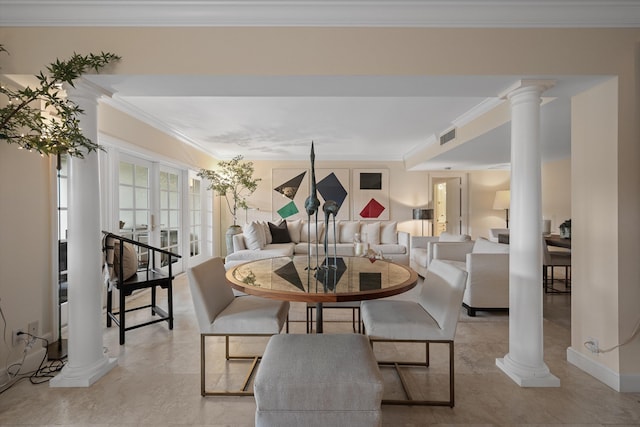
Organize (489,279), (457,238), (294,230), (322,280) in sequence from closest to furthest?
(322,280)
(489,279)
(457,238)
(294,230)

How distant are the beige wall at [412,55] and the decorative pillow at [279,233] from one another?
13.0 ft

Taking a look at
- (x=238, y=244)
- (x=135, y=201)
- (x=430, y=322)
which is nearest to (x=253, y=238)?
(x=238, y=244)

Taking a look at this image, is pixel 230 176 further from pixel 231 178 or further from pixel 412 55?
pixel 412 55

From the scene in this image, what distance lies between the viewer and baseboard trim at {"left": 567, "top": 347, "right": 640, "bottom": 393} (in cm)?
196

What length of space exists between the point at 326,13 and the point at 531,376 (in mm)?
2686

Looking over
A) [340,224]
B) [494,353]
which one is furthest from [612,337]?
[340,224]

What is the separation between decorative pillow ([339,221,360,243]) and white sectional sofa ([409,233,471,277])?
1189 millimetres

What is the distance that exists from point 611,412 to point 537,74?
2043mm

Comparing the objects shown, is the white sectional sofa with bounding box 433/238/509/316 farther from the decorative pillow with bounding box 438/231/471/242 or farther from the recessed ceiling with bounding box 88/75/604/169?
the recessed ceiling with bounding box 88/75/604/169

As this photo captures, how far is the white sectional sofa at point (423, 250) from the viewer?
443 centimetres

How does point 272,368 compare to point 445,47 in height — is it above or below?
below

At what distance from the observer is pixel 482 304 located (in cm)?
329

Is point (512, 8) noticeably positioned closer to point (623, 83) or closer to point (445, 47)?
point (445, 47)

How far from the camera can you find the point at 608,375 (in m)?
2.02
